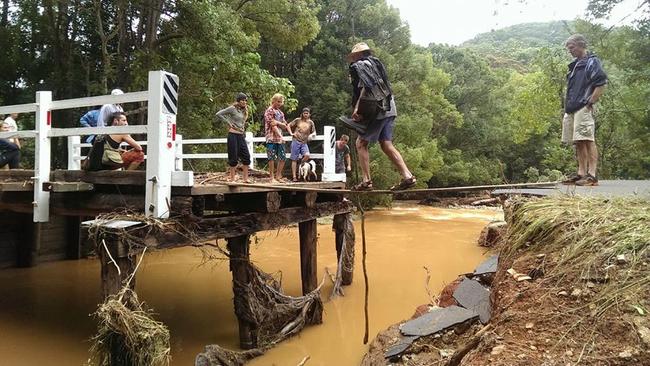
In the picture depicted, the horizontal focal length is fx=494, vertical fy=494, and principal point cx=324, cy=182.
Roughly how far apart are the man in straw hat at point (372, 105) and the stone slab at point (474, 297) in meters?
1.18

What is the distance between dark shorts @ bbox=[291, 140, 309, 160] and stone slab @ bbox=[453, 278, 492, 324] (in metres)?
4.44

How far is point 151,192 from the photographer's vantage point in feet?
16.6

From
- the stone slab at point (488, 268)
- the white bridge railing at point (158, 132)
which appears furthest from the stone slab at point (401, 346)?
the white bridge railing at point (158, 132)

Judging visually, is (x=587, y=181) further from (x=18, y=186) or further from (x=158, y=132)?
(x=18, y=186)

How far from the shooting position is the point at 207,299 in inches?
345

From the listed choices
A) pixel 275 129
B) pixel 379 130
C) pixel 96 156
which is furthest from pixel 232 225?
pixel 379 130

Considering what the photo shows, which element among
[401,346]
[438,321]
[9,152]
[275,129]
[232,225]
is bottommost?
[401,346]

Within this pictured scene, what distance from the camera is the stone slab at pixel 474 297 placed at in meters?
4.02

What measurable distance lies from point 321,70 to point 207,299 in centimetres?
1897

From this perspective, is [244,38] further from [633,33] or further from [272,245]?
[633,33]

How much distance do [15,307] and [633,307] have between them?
8.75m

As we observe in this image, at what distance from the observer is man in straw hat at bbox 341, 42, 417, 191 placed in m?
4.50

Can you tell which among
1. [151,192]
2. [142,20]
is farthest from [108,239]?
[142,20]

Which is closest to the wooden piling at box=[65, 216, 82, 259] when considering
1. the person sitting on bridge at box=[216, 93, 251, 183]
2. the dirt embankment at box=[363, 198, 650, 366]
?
the person sitting on bridge at box=[216, 93, 251, 183]
